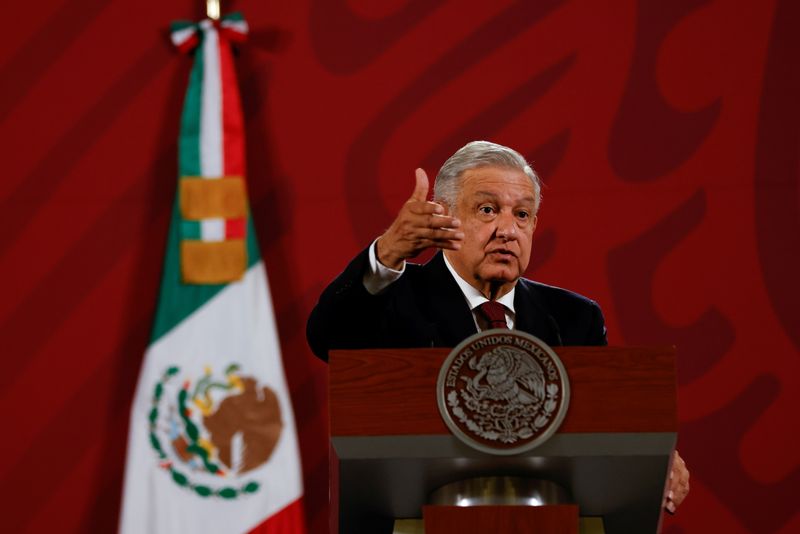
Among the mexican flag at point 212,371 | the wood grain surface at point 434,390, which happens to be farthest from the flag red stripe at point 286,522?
the wood grain surface at point 434,390

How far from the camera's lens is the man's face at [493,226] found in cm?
231

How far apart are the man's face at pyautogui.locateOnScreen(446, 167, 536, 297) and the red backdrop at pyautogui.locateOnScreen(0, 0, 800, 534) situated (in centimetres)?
152

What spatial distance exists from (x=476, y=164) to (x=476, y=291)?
28 centimetres

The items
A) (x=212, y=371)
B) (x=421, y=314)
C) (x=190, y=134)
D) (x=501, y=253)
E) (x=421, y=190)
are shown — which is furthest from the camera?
(x=190, y=134)

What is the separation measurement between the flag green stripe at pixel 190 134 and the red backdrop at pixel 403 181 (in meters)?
0.14

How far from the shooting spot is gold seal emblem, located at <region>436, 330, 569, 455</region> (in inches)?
58.4

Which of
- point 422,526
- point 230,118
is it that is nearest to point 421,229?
point 422,526

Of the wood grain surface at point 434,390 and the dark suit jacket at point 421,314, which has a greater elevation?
the dark suit jacket at point 421,314

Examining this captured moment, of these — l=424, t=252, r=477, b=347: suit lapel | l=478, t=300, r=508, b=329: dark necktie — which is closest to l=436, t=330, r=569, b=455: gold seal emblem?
l=424, t=252, r=477, b=347: suit lapel

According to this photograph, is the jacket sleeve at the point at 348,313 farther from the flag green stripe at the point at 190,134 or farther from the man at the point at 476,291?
the flag green stripe at the point at 190,134

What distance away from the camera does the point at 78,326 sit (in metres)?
3.88

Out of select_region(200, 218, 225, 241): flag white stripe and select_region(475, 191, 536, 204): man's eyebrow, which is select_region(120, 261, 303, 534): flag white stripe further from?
select_region(475, 191, 536, 204): man's eyebrow

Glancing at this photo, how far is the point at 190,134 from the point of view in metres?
3.82

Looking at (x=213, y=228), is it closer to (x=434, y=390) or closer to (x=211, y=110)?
(x=211, y=110)
